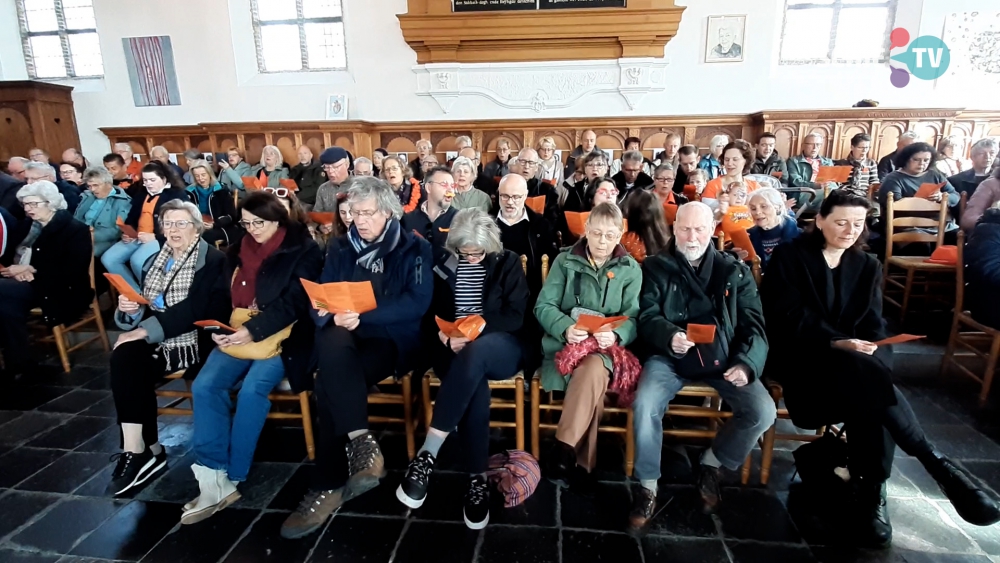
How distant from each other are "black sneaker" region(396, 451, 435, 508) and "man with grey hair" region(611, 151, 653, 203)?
2.75 meters

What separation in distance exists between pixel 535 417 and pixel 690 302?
0.79 meters

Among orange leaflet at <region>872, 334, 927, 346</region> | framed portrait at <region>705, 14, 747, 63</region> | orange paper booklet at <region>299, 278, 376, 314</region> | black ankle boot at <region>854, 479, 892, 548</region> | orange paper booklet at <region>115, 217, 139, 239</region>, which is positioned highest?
framed portrait at <region>705, 14, 747, 63</region>

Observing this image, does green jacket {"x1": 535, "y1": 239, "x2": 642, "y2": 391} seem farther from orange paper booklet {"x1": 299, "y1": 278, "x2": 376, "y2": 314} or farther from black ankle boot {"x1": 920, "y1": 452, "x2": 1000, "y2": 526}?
black ankle boot {"x1": 920, "y1": 452, "x2": 1000, "y2": 526}

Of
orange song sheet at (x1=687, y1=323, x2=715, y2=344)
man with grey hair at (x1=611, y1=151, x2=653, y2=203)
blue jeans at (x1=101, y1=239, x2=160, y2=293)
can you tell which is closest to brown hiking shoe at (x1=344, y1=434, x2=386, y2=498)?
orange song sheet at (x1=687, y1=323, x2=715, y2=344)

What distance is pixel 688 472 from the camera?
7.12 feet

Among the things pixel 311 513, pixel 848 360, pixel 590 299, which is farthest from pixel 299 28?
pixel 848 360

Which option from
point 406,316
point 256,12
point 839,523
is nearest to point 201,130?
point 256,12

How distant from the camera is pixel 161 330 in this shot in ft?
7.02

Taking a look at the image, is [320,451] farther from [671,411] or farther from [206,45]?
[206,45]

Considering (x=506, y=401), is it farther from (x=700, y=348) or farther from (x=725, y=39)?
(x=725, y=39)

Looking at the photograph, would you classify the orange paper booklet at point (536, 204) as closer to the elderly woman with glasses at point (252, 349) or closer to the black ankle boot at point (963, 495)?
the elderly woman with glasses at point (252, 349)

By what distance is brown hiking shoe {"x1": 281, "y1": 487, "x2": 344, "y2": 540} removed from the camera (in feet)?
6.01

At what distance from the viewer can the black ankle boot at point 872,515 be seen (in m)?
1.75

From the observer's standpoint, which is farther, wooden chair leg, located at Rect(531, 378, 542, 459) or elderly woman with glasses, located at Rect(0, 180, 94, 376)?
elderly woman with glasses, located at Rect(0, 180, 94, 376)
